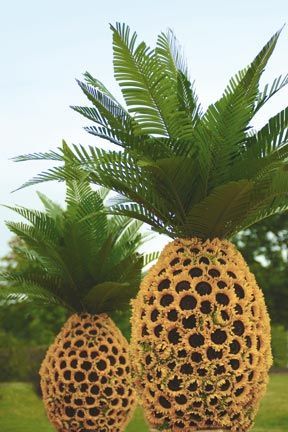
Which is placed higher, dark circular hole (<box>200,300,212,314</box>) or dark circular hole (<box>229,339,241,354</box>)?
dark circular hole (<box>200,300,212,314</box>)

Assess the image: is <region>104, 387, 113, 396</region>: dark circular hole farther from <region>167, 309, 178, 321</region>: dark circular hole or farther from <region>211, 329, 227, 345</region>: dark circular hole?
<region>211, 329, 227, 345</region>: dark circular hole

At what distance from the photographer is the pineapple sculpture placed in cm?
1334

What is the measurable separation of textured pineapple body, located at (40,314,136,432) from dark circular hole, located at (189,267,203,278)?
15.3 feet

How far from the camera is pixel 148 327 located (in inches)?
357


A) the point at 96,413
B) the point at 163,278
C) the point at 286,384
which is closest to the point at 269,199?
the point at 163,278

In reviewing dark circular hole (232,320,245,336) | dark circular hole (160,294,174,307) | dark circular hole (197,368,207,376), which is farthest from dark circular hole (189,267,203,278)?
dark circular hole (197,368,207,376)

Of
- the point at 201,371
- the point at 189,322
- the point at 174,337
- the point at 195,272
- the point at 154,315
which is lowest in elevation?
the point at 201,371

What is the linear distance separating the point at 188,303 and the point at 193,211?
40.0 inches

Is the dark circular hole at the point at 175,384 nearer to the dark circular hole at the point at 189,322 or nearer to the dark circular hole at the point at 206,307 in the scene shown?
the dark circular hole at the point at 189,322

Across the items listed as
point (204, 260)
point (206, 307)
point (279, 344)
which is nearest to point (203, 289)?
point (206, 307)

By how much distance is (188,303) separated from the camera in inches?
355

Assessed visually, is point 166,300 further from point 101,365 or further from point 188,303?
point 101,365

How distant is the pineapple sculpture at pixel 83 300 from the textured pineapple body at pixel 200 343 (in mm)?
3692

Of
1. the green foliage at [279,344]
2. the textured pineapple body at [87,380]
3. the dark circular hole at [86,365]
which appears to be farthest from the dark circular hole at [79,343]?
the green foliage at [279,344]
